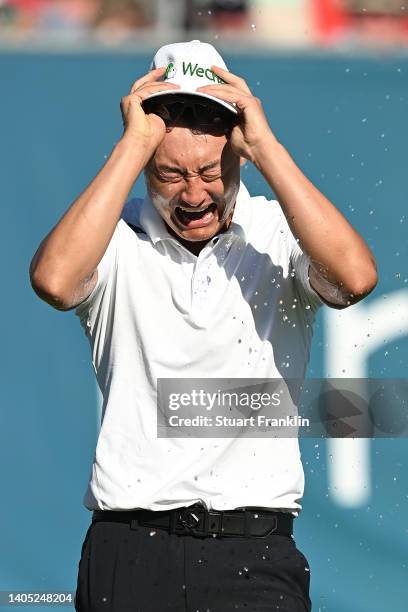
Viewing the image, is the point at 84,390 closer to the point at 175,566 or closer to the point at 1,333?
the point at 1,333

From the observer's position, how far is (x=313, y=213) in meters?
2.71

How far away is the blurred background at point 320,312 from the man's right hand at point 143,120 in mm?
1660

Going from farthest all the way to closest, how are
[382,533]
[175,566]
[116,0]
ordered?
1. [116,0]
2. [382,533]
3. [175,566]

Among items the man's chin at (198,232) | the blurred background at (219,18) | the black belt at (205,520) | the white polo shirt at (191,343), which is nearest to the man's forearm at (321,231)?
the white polo shirt at (191,343)

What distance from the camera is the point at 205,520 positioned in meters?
2.73

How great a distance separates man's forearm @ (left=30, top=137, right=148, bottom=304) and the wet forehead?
14 centimetres

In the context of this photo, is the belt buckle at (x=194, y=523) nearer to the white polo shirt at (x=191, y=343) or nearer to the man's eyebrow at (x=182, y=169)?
the white polo shirt at (x=191, y=343)

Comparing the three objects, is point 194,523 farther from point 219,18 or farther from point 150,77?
point 219,18

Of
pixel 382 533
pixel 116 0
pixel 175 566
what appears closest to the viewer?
pixel 175 566

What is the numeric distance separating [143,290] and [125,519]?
0.55 meters

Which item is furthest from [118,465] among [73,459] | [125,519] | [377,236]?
[377,236]

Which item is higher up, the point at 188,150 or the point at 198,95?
the point at 198,95

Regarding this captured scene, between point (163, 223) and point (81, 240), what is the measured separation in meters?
0.30

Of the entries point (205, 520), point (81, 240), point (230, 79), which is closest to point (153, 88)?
point (230, 79)
